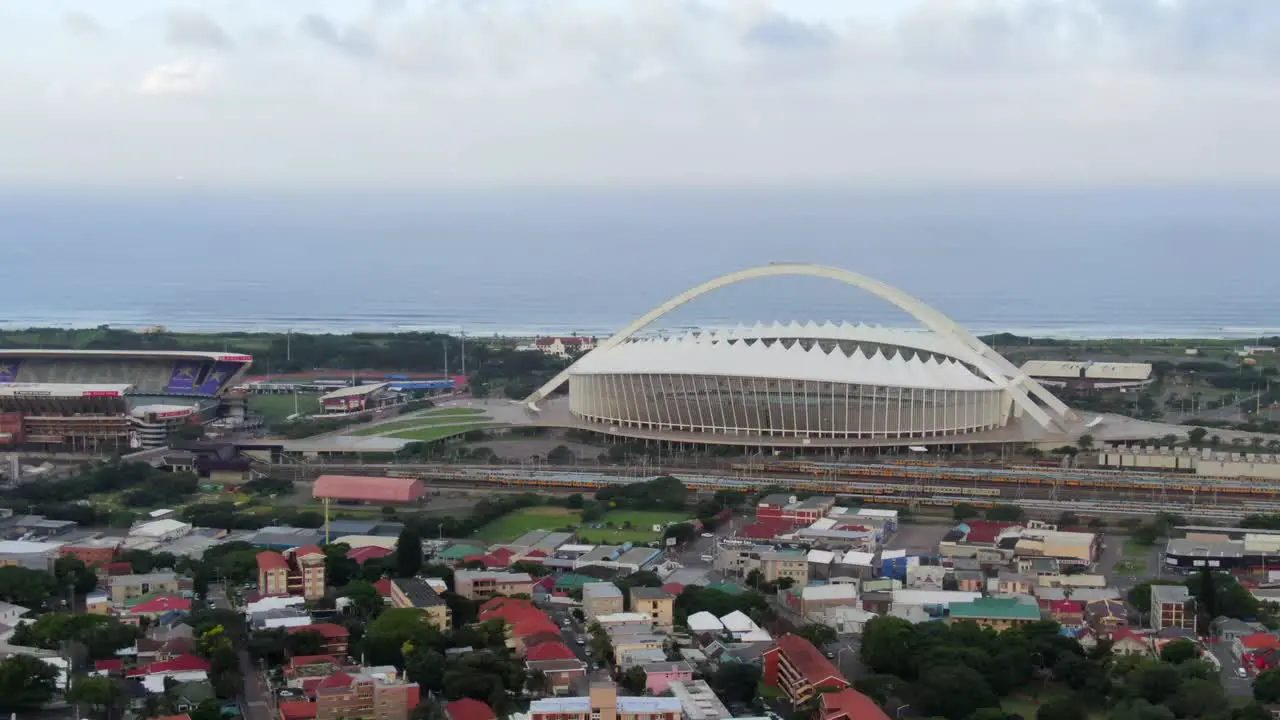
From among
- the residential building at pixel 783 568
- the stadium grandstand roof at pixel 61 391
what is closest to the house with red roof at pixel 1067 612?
the residential building at pixel 783 568

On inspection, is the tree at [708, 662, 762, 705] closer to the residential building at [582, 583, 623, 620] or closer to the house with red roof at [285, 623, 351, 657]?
the residential building at [582, 583, 623, 620]

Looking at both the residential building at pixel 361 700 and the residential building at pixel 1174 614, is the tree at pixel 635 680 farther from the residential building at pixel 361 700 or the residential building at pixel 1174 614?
the residential building at pixel 1174 614

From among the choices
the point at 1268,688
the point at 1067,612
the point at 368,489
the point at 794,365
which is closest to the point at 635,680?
the point at 1067,612

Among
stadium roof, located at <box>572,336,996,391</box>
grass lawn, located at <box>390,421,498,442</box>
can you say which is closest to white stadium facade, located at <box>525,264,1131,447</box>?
stadium roof, located at <box>572,336,996,391</box>

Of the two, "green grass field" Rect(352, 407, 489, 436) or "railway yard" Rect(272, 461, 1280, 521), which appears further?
"green grass field" Rect(352, 407, 489, 436)

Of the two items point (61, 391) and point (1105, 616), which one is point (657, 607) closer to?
point (1105, 616)

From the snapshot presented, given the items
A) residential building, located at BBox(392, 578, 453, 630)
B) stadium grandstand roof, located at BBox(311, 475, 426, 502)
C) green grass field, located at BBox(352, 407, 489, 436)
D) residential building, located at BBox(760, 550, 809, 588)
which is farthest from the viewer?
green grass field, located at BBox(352, 407, 489, 436)

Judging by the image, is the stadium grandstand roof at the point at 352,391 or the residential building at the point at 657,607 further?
the stadium grandstand roof at the point at 352,391
